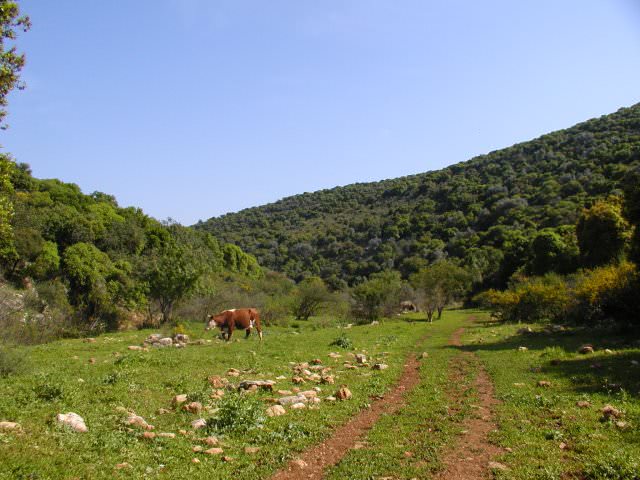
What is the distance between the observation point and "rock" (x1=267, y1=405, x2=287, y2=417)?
400 inches

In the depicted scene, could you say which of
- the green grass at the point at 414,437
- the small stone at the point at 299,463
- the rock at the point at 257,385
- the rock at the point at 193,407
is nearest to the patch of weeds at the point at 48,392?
the rock at the point at 193,407

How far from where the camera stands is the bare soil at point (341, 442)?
7379 mm

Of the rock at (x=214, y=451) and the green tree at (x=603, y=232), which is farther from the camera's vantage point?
the green tree at (x=603, y=232)

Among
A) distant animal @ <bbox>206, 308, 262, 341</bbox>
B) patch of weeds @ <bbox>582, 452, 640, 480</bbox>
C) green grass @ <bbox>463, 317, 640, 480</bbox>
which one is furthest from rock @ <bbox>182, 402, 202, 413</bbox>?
→ distant animal @ <bbox>206, 308, 262, 341</bbox>

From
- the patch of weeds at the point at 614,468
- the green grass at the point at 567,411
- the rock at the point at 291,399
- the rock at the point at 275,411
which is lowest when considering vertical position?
the green grass at the point at 567,411

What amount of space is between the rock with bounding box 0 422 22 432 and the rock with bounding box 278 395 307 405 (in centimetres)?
561

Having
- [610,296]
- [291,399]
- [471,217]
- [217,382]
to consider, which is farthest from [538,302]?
[471,217]

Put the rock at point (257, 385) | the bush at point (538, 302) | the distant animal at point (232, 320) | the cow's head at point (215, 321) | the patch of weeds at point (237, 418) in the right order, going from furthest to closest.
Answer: the bush at point (538, 302), the cow's head at point (215, 321), the distant animal at point (232, 320), the rock at point (257, 385), the patch of weeds at point (237, 418)

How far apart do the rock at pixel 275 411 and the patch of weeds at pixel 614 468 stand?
240 inches

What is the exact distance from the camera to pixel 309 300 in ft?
167

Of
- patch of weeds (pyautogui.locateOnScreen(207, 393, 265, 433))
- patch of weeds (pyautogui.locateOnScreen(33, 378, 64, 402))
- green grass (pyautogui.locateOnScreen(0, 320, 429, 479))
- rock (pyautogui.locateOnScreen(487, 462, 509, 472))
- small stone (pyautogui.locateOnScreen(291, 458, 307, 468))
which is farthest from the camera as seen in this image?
patch of weeds (pyautogui.locateOnScreen(33, 378, 64, 402))

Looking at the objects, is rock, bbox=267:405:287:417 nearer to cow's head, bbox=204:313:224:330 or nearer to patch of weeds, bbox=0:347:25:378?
patch of weeds, bbox=0:347:25:378

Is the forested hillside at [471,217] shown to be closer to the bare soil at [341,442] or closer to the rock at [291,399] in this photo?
the bare soil at [341,442]

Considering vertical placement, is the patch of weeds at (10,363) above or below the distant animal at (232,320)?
above
